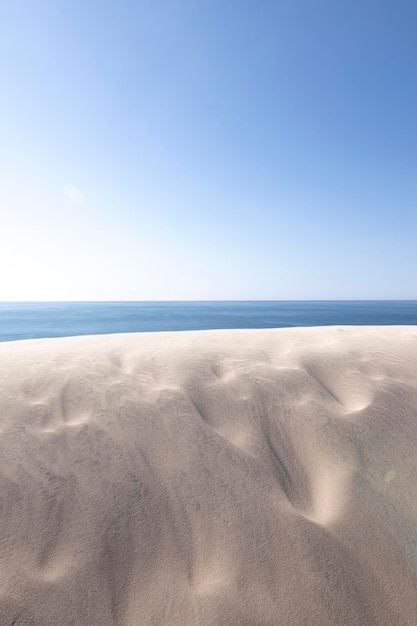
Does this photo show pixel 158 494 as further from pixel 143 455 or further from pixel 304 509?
pixel 304 509

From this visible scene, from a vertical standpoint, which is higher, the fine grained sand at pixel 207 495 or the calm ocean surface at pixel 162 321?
the fine grained sand at pixel 207 495

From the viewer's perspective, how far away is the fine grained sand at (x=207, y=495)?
74.4 inches

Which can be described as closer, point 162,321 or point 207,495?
point 207,495

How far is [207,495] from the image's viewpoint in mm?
2531

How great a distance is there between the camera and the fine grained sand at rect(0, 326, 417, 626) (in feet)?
6.20

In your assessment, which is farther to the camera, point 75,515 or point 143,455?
point 143,455

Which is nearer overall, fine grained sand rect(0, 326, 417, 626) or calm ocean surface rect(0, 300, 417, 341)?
fine grained sand rect(0, 326, 417, 626)

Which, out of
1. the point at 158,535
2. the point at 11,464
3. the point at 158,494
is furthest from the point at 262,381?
the point at 11,464

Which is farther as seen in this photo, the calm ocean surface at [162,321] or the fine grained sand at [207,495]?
the calm ocean surface at [162,321]

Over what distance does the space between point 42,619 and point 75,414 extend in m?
1.85

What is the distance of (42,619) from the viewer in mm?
1763

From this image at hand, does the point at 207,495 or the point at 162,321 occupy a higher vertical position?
the point at 207,495

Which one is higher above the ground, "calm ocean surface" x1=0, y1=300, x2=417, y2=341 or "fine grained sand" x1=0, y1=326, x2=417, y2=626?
"fine grained sand" x1=0, y1=326, x2=417, y2=626

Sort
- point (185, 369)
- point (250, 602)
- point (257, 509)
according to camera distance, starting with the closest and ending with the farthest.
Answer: point (250, 602) → point (257, 509) → point (185, 369)
